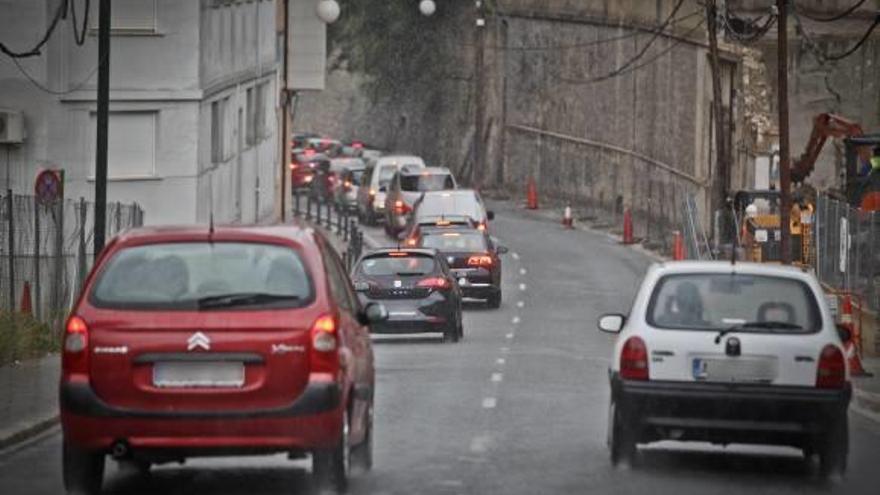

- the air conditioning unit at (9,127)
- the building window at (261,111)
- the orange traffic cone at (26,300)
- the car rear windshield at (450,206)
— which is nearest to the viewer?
the orange traffic cone at (26,300)

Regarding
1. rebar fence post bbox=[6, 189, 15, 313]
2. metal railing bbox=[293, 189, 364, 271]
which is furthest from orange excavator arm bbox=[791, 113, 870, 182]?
rebar fence post bbox=[6, 189, 15, 313]

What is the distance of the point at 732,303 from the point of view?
1608cm

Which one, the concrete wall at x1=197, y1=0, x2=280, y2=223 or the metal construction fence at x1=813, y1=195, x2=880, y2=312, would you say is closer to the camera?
the metal construction fence at x1=813, y1=195, x2=880, y2=312

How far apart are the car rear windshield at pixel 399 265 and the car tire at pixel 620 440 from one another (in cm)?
1874

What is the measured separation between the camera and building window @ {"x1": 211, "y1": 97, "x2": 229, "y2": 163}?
5306cm

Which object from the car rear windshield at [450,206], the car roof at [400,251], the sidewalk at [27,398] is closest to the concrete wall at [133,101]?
the car rear windshield at [450,206]

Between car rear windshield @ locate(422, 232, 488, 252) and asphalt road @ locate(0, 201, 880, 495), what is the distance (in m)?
12.3

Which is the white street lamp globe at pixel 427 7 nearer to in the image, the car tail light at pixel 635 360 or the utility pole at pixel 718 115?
the utility pole at pixel 718 115

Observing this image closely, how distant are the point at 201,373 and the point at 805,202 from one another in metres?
40.8

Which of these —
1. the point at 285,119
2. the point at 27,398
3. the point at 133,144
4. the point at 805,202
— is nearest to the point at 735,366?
the point at 27,398

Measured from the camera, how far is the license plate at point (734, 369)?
15688mm

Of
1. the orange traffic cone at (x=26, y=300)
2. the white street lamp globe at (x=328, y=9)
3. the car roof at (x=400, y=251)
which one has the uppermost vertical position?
the white street lamp globe at (x=328, y=9)

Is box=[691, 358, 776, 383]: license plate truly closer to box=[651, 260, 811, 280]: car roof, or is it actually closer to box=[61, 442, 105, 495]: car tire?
box=[651, 260, 811, 280]: car roof

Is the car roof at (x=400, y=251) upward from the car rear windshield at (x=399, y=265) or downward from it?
upward
